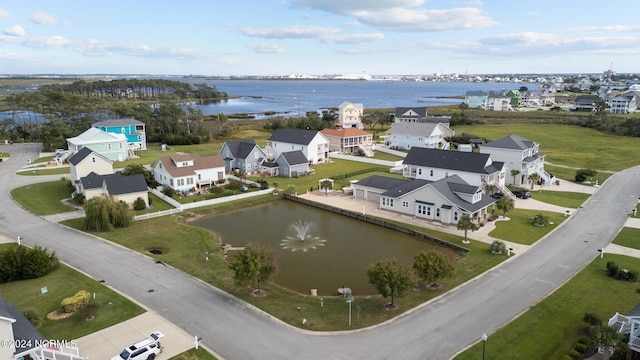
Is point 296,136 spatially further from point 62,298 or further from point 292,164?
point 62,298

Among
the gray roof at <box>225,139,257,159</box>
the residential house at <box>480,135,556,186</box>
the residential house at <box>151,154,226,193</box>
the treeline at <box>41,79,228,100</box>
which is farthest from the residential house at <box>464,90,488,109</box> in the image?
the residential house at <box>151,154,226,193</box>

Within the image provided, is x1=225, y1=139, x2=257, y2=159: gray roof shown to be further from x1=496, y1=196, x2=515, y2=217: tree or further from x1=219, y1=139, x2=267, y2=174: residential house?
x1=496, y1=196, x2=515, y2=217: tree

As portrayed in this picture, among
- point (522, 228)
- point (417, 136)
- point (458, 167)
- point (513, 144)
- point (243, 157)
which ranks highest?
point (513, 144)

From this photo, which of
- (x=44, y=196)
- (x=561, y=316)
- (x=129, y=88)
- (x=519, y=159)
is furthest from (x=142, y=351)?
(x=129, y=88)

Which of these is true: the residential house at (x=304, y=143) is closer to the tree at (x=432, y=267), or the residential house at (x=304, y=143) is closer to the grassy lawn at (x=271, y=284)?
the grassy lawn at (x=271, y=284)

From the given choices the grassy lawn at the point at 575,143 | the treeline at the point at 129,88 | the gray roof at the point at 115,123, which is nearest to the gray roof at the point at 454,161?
the grassy lawn at the point at 575,143

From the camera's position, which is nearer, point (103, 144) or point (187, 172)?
point (187, 172)
